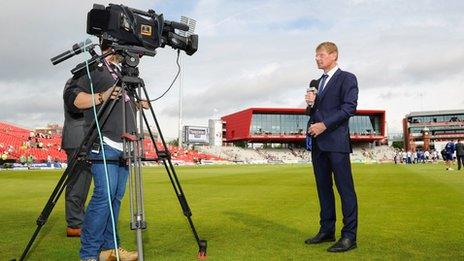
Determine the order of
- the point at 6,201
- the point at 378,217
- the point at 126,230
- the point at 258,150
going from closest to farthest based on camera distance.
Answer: the point at 126,230 → the point at 378,217 → the point at 6,201 → the point at 258,150

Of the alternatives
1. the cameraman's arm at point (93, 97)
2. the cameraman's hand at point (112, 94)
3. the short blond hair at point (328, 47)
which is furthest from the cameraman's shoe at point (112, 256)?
the short blond hair at point (328, 47)

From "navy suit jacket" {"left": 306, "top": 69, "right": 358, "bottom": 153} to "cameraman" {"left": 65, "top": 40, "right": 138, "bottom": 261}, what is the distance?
2221 mm

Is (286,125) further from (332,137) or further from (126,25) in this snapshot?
(126,25)

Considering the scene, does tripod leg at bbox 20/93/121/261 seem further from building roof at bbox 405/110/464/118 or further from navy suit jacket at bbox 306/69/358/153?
building roof at bbox 405/110/464/118

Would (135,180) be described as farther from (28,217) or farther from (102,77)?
(28,217)

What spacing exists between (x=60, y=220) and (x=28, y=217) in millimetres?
680

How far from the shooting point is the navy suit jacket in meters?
4.91

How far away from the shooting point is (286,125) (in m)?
107

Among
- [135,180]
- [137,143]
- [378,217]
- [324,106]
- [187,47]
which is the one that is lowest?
[378,217]

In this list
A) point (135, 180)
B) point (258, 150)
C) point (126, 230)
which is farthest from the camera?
point (258, 150)

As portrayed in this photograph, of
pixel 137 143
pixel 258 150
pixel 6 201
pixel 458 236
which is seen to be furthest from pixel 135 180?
pixel 258 150

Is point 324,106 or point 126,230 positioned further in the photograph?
point 126,230

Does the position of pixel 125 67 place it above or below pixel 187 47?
below

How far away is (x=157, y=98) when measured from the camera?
418 cm
